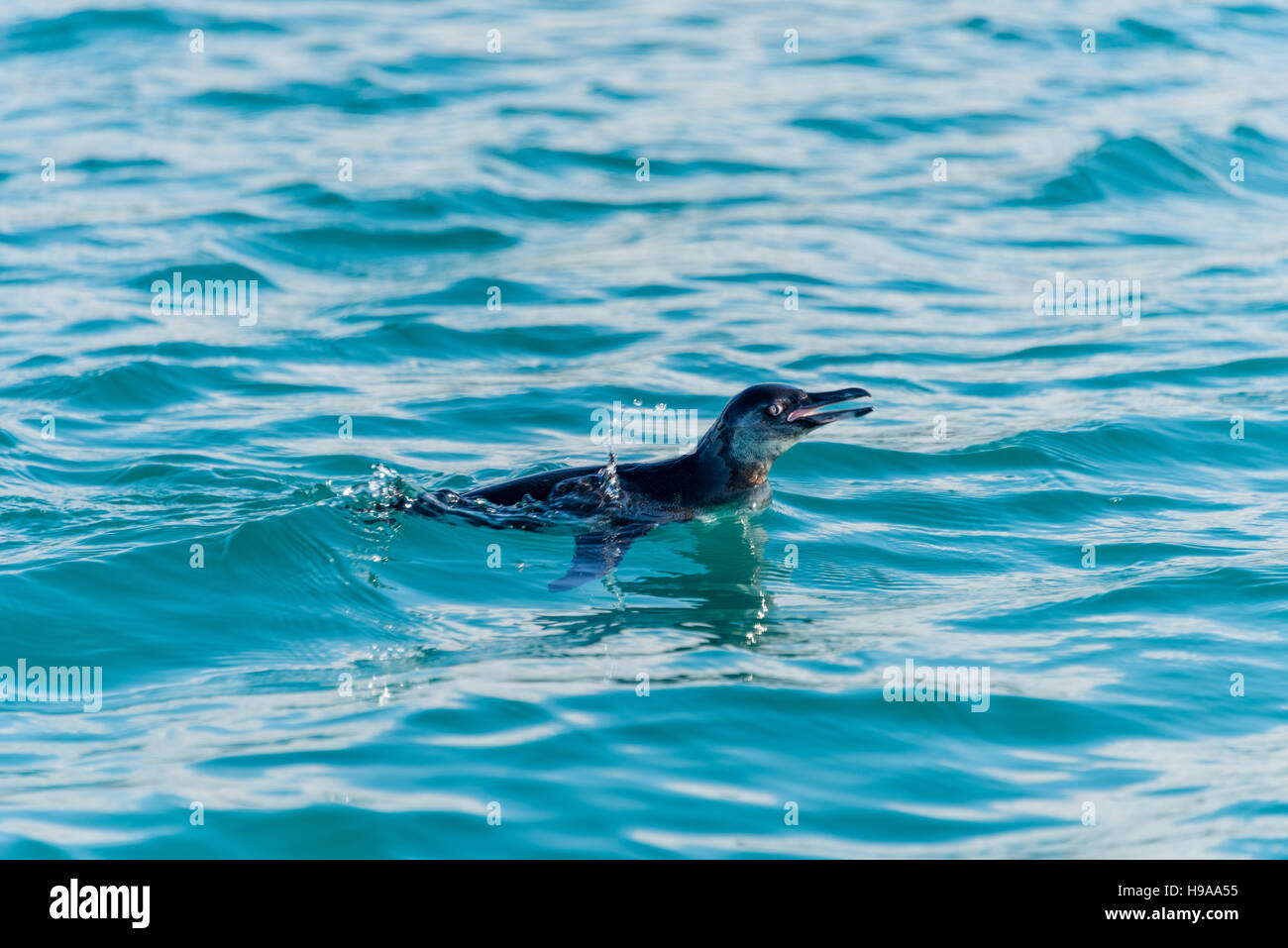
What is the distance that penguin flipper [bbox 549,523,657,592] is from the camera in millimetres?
9844

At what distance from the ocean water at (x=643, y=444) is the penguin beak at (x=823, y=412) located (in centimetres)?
96

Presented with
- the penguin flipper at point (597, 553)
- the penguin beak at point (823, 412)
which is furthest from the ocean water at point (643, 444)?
the penguin beak at point (823, 412)

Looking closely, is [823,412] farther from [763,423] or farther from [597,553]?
[597,553]

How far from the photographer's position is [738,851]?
267 inches

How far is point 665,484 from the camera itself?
11.0 m

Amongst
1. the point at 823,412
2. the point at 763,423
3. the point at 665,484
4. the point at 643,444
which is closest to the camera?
the point at 823,412

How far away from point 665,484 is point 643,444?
6.85ft

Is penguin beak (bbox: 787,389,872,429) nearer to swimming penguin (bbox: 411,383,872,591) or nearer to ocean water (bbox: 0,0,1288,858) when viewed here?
swimming penguin (bbox: 411,383,872,591)

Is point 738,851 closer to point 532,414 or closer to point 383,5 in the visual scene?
point 532,414

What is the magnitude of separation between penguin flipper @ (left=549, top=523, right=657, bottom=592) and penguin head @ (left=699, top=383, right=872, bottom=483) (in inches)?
31.7

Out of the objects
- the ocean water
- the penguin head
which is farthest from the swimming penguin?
the ocean water

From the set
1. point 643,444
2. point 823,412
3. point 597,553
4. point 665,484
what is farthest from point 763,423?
point 643,444
